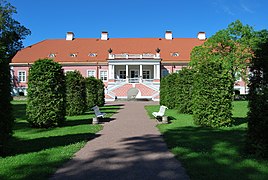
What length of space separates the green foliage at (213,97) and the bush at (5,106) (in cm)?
720

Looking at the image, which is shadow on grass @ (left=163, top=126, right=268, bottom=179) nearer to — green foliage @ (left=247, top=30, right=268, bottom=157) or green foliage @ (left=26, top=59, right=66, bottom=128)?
green foliage @ (left=247, top=30, right=268, bottom=157)

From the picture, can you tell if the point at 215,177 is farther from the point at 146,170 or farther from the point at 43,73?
the point at 43,73

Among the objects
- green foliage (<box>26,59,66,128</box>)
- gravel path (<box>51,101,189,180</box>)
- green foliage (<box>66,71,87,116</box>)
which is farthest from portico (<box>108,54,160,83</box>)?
gravel path (<box>51,101,189,180</box>)

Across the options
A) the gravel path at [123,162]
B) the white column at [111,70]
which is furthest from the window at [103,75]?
the gravel path at [123,162]

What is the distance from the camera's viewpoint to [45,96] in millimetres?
10766

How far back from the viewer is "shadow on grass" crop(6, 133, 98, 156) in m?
6.51

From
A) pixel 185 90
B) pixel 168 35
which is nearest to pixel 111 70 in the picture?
pixel 168 35

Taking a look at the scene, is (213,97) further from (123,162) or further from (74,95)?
(74,95)

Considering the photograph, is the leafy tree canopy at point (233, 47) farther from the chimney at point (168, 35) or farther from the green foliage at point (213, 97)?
the green foliage at point (213, 97)

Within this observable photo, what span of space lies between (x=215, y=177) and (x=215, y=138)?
368 centimetres

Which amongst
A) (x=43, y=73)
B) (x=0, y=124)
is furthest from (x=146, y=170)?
(x=43, y=73)

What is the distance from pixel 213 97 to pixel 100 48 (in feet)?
122

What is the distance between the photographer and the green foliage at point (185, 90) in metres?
15.9

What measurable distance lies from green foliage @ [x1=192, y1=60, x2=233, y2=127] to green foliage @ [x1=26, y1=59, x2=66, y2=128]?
19.2 feet
